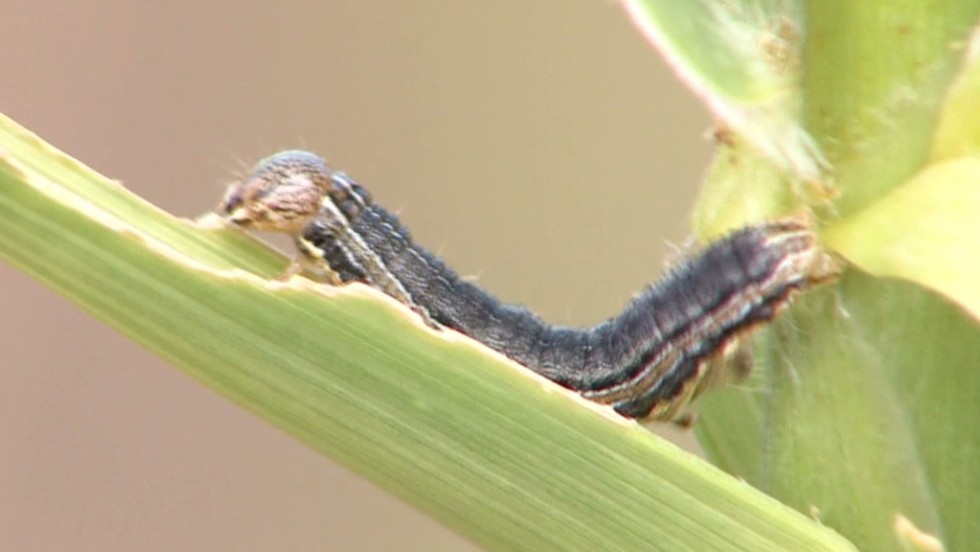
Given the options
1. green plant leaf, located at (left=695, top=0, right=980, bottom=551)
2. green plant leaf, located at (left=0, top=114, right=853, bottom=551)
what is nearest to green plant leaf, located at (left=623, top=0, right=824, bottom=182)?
green plant leaf, located at (left=695, top=0, right=980, bottom=551)

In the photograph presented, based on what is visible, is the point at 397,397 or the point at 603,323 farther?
the point at 603,323

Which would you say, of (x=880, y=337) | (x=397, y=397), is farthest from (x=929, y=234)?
(x=397, y=397)

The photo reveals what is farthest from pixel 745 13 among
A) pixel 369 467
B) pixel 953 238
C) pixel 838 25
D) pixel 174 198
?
pixel 174 198

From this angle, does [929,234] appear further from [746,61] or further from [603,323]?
[603,323]

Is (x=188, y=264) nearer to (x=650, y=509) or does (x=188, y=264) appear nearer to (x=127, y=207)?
(x=127, y=207)

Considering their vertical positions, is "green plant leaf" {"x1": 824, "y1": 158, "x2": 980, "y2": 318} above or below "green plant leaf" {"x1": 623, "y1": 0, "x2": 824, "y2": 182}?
below

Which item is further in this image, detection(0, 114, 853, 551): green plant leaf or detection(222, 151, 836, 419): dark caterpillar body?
detection(222, 151, 836, 419): dark caterpillar body

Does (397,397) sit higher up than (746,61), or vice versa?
(746,61)

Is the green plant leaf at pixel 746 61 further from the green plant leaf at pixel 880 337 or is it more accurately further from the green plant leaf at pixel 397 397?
the green plant leaf at pixel 397 397

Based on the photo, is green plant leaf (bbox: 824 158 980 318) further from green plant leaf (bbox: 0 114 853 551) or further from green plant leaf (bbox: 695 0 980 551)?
green plant leaf (bbox: 0 114 853 551)
